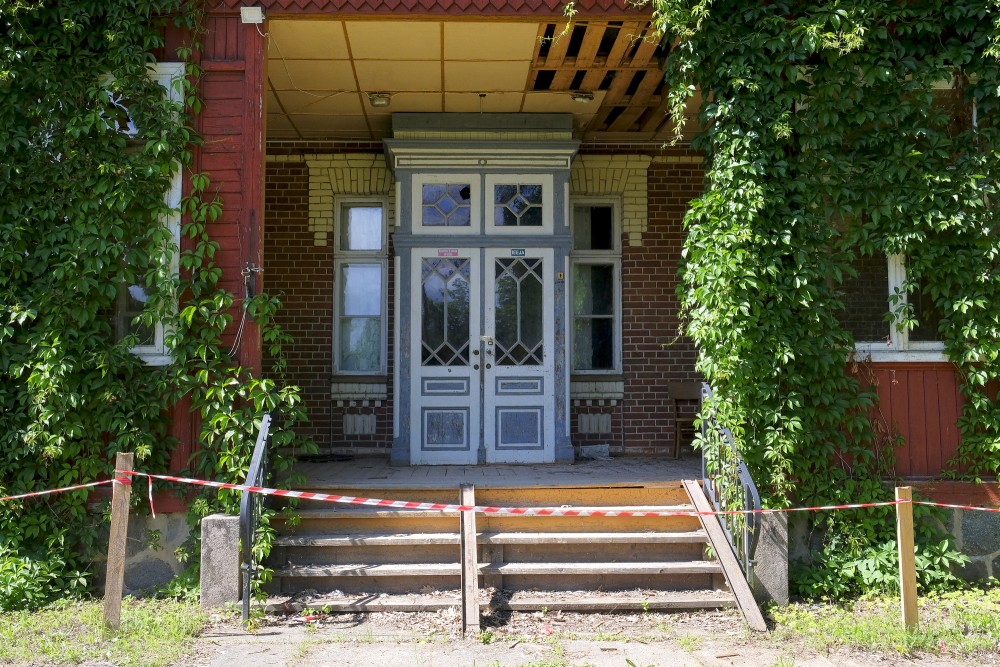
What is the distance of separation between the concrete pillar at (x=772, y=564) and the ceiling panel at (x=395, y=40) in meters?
4.48

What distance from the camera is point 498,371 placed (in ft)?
27.2

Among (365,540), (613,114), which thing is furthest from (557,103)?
(365,540)

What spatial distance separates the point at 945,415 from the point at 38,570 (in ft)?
21.7

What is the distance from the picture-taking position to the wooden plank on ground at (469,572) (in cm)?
492

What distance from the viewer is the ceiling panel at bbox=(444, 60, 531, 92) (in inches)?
284

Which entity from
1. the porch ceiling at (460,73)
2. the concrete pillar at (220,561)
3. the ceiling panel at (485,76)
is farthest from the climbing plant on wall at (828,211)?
the concrete pillar at (220,561)

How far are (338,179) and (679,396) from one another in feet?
14.4

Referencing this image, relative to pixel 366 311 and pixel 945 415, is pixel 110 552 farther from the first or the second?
pixel 945 415

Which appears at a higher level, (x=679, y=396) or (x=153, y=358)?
(x=153, y=358)

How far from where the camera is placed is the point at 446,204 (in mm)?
8445

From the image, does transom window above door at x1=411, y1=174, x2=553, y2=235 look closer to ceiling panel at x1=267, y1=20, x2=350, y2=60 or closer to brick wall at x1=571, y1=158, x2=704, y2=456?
brick wall at x1=571, y1=158, x2=704, y2=456

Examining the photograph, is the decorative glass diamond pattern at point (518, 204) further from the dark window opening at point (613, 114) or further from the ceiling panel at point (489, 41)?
the ceiling panel at point (489, 41)

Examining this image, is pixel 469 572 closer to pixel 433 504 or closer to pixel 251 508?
pixel 433 504

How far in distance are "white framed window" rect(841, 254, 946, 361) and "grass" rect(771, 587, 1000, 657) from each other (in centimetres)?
176
